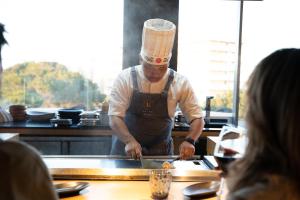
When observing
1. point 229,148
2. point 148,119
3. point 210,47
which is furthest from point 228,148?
point 210,47

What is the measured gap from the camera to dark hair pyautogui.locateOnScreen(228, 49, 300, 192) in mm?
820

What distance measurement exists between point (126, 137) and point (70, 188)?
37.2 inches

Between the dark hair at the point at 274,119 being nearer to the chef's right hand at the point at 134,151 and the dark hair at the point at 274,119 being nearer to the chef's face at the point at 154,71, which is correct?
the chef's right hand at the point at 134,151

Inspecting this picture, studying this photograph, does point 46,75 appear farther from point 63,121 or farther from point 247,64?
point 247,64

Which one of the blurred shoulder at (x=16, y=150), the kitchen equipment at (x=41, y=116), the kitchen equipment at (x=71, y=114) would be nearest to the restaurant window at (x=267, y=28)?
the kitchen equipment at (x=71, y=114)

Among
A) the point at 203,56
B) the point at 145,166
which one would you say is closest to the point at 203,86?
the point at 203,56

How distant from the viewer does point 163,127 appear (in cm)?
281

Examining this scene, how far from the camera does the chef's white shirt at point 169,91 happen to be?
9.04ft

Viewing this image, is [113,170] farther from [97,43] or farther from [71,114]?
[97,43]

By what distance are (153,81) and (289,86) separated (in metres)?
2.02

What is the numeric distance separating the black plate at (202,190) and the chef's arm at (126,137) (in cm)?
59

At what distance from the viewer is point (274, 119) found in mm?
849

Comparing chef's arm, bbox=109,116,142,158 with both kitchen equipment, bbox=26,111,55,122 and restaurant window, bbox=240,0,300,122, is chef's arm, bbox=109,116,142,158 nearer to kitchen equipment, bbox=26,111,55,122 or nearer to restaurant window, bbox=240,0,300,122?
kitchen equipment, bbox=26,111,55,122

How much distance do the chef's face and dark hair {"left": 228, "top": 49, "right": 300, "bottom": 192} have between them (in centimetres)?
183
